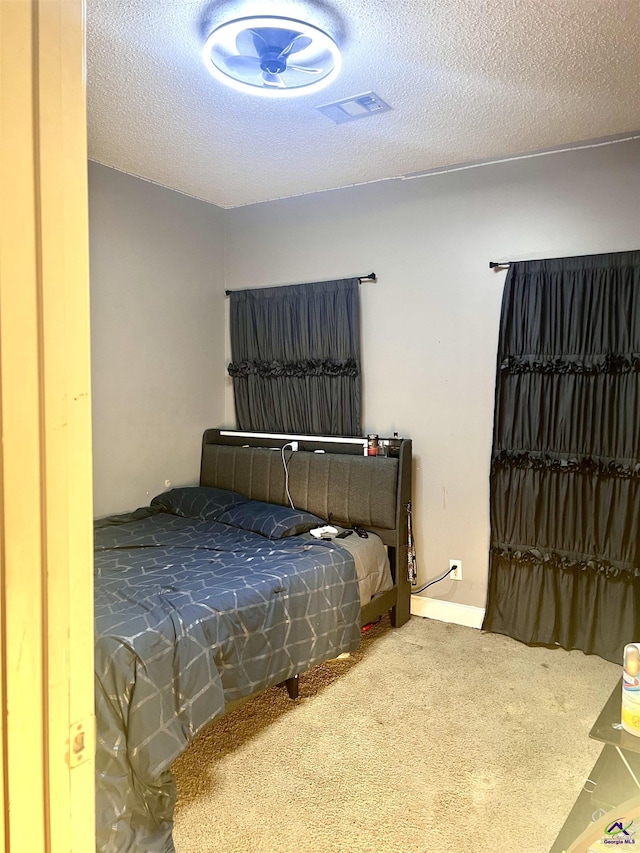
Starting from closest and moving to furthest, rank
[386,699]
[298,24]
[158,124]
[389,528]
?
[298,24] → [386,699] → [158,124] → [389,528]

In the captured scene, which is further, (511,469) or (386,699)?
(511,469)

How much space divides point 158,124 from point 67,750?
9.93 ft

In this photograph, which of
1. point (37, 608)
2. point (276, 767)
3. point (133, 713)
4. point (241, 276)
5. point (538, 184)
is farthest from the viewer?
point (241, 276)

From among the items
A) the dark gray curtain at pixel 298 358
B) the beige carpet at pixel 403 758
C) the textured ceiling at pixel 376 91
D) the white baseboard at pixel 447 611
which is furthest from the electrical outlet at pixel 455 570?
the textured ceiling at pixel 376 91

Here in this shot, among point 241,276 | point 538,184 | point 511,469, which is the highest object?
point 538,184

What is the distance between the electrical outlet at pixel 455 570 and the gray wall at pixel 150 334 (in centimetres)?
186

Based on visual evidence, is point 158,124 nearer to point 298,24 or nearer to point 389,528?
point 298,24

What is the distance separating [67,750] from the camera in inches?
25.7

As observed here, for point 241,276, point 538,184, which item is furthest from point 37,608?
point 241,276

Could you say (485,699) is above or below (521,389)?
below

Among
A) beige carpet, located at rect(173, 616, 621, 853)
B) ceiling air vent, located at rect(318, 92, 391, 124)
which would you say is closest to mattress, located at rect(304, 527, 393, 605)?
beige carpet, located at rect(173, 616, 621, 853)

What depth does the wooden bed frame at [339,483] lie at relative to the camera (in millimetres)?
3639

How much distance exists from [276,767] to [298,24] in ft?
8.70

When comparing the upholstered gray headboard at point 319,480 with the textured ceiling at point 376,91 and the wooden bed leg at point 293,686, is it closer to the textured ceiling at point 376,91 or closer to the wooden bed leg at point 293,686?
the wooden bed leg at point 293,686
